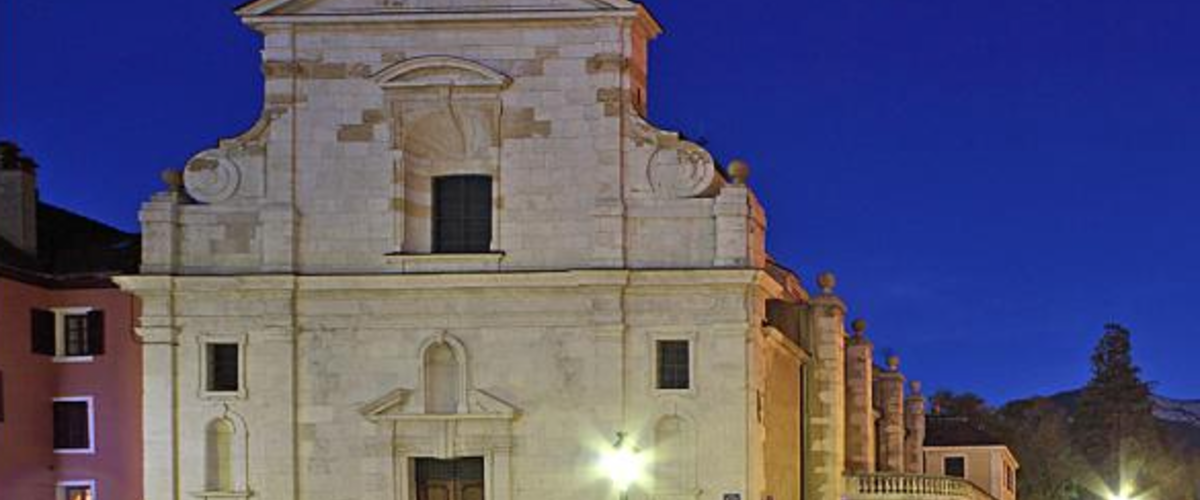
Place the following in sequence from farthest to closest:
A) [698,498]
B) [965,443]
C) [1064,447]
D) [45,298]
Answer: [1064,447]
[965,443]
[45,298]
[698,498]

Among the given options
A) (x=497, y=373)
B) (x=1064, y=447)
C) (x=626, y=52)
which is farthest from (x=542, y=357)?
(x=1064, y=447)

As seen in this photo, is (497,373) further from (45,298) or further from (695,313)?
(45,298)

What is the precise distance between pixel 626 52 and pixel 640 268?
4.40 meters

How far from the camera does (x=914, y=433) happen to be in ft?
238

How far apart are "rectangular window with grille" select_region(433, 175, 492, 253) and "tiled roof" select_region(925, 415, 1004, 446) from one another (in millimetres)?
40120

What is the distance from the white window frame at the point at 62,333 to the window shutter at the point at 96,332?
0.14 meters

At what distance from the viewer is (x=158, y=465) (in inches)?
1721

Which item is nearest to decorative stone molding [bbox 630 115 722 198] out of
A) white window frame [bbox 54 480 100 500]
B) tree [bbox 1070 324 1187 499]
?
white window frame [bbox 54 480 100 500]

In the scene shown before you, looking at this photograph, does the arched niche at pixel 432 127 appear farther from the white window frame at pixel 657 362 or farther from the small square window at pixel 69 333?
the small square window at pixel 69 333

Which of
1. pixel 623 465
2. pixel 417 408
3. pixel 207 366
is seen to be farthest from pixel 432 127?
pixel 623 465

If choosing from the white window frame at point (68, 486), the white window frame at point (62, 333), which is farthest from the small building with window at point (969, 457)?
the white window frame at point (62, 333)

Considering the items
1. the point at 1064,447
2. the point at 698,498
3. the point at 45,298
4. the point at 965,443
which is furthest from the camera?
the point at 1064,447

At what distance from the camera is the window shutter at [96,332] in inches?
1820

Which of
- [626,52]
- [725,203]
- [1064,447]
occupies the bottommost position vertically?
[1064,447]
